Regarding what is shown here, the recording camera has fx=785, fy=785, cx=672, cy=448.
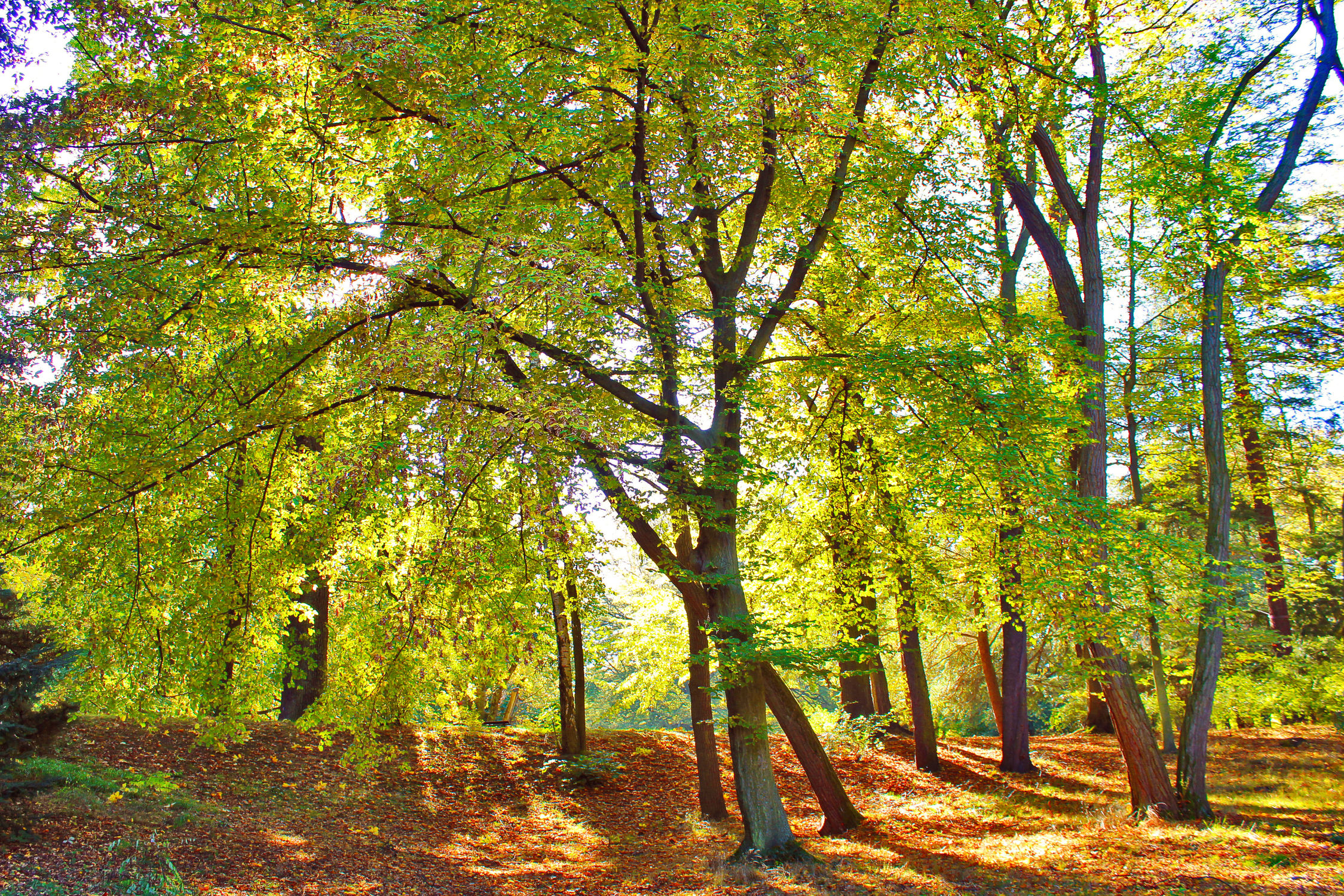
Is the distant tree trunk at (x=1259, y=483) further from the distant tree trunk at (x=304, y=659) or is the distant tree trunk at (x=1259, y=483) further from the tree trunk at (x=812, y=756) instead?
the distant tree trunk at (x=304, y=659)

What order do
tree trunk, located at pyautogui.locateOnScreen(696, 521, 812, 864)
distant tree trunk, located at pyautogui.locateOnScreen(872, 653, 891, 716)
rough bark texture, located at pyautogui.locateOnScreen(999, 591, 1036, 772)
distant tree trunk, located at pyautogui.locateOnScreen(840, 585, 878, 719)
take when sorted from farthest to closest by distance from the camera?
distant tree trunk, located at pyautogui.locateOnScreen(872, 653, 891, 716), rough bark texture, located at pyautogui.locateOnScreen(999, 591, 1036, 772), distant tree trunk, located at pyautogui.locateOnScreen(840, 585, 878, 719), tree trunk, located at pyautogui.locateOnScreen(696, 521, 812, 864)

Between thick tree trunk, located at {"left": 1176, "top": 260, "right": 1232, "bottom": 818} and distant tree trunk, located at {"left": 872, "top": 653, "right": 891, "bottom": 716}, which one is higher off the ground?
thick tree trunk, located at {"left": 1176, "top": 260, "right": 1232, "bottom": 818}

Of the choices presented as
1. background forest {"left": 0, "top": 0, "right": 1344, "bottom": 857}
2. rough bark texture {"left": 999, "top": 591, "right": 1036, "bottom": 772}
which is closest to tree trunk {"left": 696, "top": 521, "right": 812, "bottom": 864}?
background forest {"left": 0, "top": 0, "right": 1344, "bottom": 857}

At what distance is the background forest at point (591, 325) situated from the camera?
720 centimetres

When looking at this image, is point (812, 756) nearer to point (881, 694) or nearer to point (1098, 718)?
point (881, 694)

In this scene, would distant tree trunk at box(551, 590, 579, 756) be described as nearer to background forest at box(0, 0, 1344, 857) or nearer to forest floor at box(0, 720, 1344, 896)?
forest floor at box(0, 720, 1344, 896)

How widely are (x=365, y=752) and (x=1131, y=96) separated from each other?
12577 millimetres

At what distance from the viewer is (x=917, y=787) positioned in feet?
45.3

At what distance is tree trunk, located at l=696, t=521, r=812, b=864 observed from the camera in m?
8.65

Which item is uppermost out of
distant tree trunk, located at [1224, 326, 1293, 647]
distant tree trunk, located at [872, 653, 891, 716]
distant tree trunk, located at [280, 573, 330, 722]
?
distant tree trunk, located at [1224, 326, 1293, 647]

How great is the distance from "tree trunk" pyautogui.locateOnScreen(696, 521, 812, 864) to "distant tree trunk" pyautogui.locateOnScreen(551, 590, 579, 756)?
571 centimetres

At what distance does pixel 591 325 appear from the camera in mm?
8812

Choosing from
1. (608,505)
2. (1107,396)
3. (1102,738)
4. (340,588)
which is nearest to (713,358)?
(608,505)

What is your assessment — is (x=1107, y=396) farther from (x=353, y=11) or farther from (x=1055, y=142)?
(x=353, y=11)
